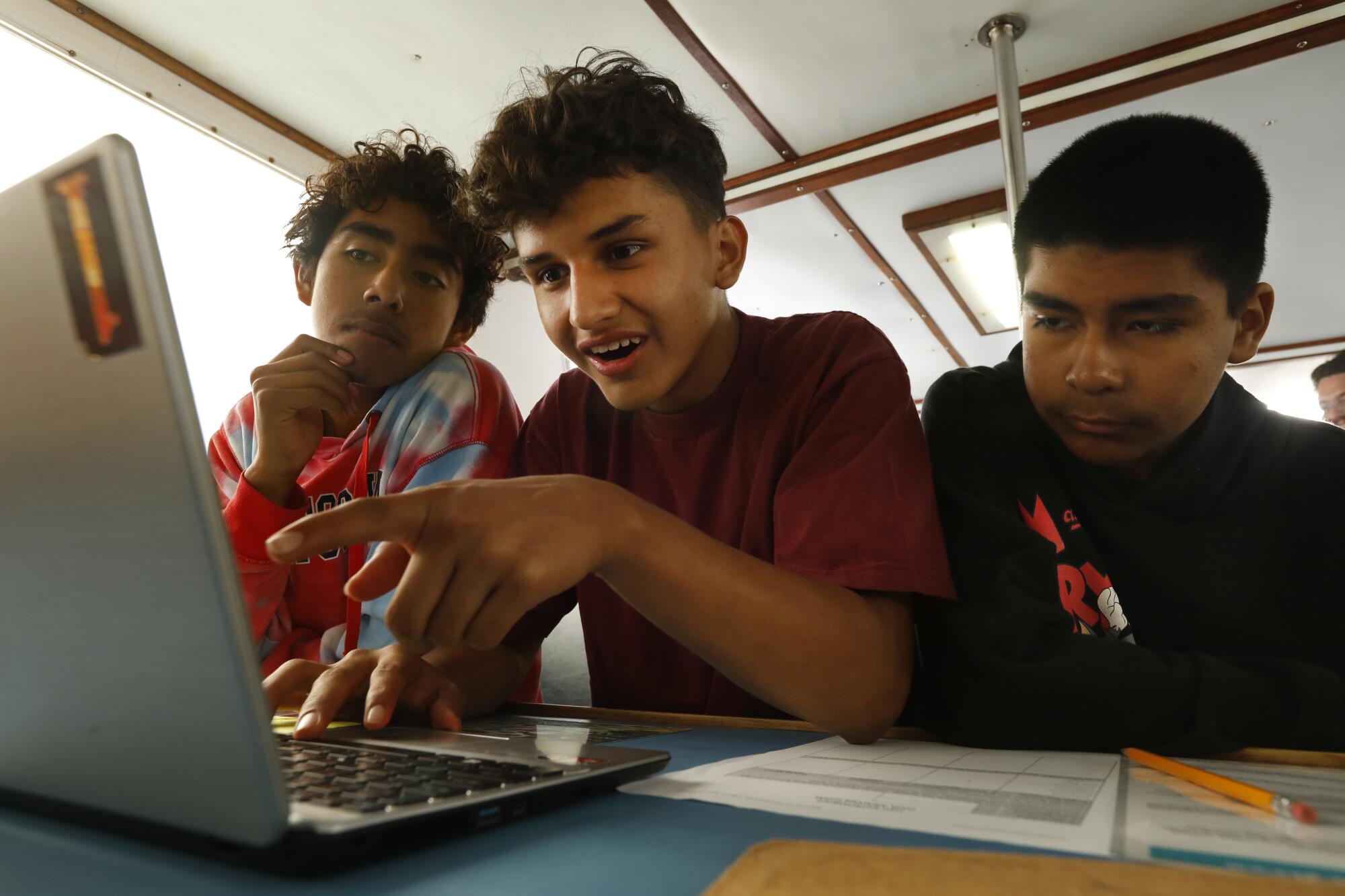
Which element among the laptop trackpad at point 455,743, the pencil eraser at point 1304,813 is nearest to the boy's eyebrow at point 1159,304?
the pencil eraser at point 1304,813

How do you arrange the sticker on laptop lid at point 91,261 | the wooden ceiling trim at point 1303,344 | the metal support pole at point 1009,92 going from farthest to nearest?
the wooden ceiling trim at point 1303,344
the metal support pole at point 1009,92
the sticker on laptop lid at point 91,261

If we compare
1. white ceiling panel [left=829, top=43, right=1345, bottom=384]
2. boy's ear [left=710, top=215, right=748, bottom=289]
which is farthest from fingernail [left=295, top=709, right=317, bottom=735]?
white ceiling panel [left=829, top=43, right=1345, bottom=384]

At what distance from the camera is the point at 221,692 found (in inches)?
9.0

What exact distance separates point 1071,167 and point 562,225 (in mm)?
538

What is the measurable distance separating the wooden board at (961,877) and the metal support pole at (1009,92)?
1642mm

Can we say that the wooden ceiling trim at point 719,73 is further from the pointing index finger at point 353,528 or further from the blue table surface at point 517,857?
the blue table surface at point 517,857

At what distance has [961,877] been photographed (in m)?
0.23

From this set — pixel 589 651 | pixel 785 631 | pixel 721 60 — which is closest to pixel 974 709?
pixel 785 631

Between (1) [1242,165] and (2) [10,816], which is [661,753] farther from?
(1) [1242,165]

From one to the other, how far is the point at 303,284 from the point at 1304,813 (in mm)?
1278

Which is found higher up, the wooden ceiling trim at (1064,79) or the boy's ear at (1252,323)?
the wooden ceiling trim at (1064,79)

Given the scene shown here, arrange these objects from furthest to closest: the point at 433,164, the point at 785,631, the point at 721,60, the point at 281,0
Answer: the point at 721,60 < the point at 281,0 < the point at 433,164 < the point at 785,631

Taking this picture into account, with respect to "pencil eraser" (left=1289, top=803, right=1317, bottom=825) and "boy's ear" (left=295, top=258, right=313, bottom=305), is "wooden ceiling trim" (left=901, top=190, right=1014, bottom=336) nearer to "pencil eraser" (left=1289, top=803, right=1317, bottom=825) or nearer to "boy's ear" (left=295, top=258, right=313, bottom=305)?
"boy's ear" (left=295, top=258, right=313, bottom=305)

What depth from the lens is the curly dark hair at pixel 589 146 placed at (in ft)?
2.61
